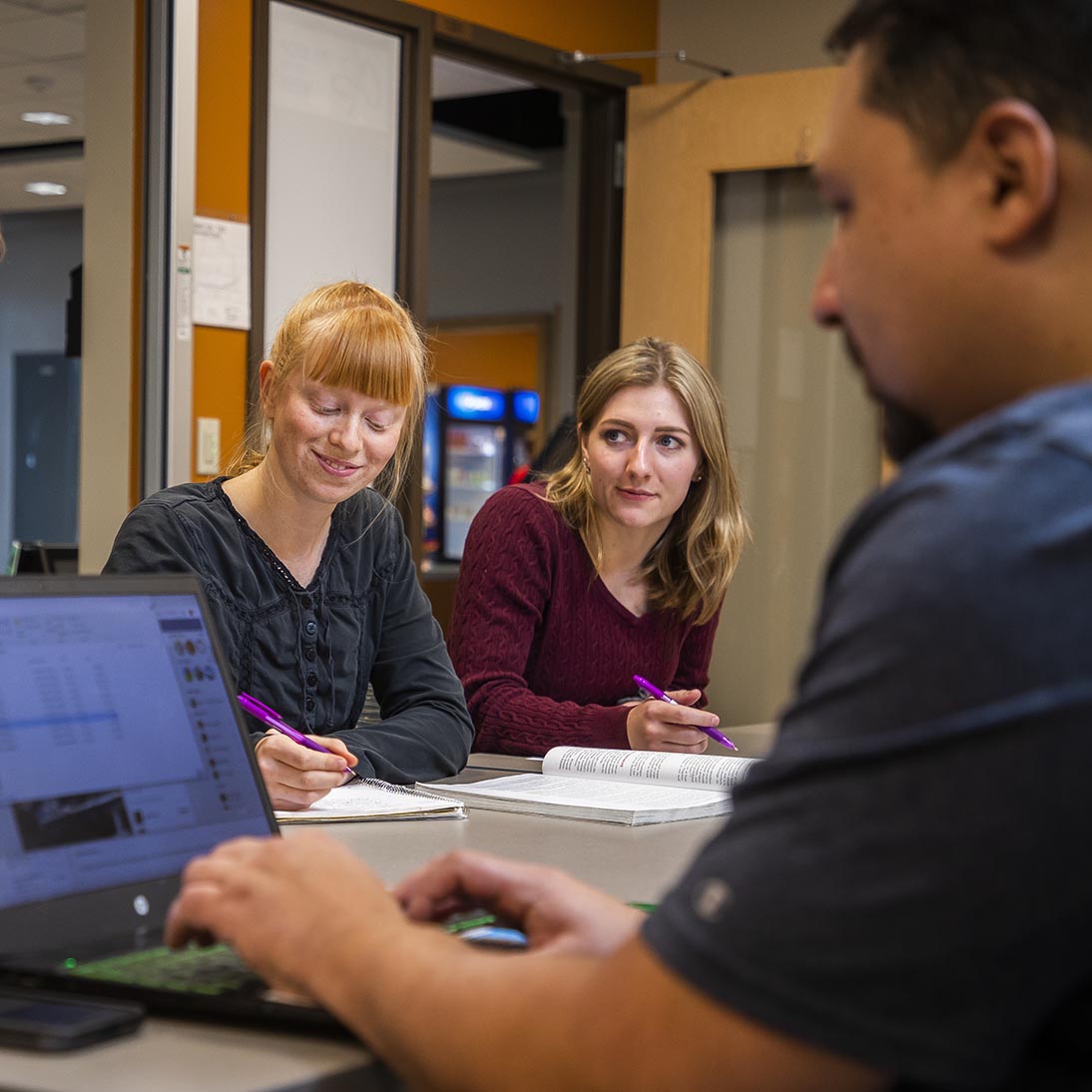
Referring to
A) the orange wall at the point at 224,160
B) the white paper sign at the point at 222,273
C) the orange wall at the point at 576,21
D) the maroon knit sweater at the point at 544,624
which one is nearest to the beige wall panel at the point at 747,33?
the orange wall at the point at 576,21

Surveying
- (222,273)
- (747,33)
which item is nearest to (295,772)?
(222,273)

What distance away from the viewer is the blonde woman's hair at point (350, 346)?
2090 millimetres

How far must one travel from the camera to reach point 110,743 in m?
1.03

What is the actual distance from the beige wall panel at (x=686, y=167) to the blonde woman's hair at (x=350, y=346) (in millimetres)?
2508

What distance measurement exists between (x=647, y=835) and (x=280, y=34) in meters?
2.81

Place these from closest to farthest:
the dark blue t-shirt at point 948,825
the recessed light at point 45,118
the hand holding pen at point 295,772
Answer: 1. the dark blue t-shirt at point 948,825
2. the hand holding pen at point 295,772
3. the recessed light at point 45,118

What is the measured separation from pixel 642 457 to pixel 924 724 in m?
2.13

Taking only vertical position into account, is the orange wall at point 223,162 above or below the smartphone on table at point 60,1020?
above

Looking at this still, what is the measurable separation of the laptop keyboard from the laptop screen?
0.17 feet

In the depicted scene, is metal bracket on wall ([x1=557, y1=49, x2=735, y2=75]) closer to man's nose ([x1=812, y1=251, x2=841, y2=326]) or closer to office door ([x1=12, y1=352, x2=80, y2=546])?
man's nose ([x1=812, y1=251, x2=841, y2=326])

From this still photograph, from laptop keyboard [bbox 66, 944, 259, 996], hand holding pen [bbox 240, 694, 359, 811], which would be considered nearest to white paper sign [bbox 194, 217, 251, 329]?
hand holding pen [bbox 240, 694, 359, 811]

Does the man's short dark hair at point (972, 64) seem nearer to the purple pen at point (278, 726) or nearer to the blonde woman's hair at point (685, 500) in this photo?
the purple pen at point (278, 726)

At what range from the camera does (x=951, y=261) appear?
697mm

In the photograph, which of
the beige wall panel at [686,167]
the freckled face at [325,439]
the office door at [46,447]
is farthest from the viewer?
the office door at [46,447]
